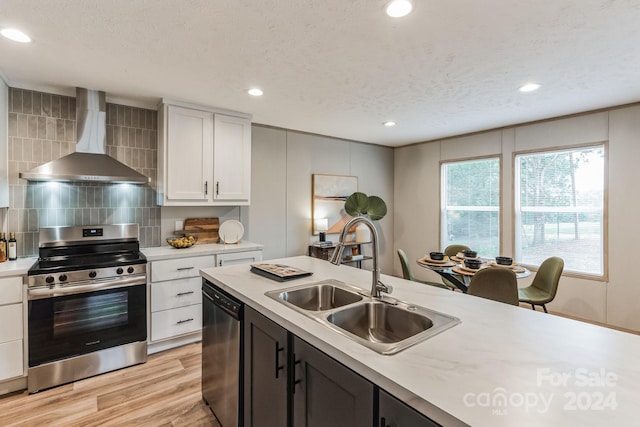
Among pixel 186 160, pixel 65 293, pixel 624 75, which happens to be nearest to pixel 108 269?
pixel 65 293

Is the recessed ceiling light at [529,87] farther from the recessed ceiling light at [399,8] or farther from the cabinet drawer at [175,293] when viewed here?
the cabinet drawer at [175,293]

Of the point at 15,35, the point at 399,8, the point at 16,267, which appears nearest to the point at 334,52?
the point at 399,8

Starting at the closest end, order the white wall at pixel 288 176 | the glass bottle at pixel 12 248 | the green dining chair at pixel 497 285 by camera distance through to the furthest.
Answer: the green dining chair at pixel 497 285 < the glass bottle at pixel 12 248 < the white wall at pixel 288 176

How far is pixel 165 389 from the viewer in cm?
237

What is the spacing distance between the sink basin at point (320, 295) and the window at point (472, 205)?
137 inches

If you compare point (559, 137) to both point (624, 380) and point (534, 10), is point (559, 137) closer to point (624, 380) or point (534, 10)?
point (534, 10)

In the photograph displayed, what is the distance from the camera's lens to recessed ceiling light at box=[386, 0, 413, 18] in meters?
1.60

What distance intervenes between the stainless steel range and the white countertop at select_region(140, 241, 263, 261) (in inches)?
5.6

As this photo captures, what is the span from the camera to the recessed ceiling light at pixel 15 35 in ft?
6.10

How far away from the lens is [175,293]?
2.96 meters

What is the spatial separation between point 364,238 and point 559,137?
2.84m

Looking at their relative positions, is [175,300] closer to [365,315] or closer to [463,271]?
[365,315]

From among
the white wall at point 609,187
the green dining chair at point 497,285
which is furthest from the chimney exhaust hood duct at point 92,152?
the white wall at point 609,187

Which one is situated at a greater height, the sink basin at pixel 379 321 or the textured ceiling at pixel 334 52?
the textured ceiling at pixel 334 52
